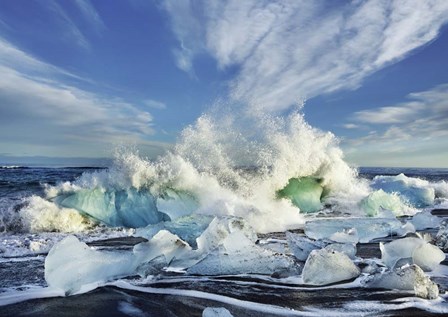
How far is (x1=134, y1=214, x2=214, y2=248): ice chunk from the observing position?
6.09 m

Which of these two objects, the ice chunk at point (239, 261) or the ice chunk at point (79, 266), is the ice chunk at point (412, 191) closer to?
the ice chunk at point (239, 261)

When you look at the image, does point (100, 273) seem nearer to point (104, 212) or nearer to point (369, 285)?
point (369, 285)

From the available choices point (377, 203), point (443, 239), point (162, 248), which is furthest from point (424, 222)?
point (162, 248)

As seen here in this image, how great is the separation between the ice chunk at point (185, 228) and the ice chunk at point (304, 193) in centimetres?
531

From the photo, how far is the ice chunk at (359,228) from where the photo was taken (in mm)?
6492

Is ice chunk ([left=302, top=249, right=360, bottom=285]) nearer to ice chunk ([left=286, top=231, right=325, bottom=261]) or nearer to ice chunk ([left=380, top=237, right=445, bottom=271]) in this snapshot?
ice chunk ([left=380, top=237, right=445, bottom=271])

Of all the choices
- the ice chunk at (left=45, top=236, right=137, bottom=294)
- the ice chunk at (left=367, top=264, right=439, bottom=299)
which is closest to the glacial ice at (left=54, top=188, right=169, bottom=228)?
the ice chunk at (left=45, top=236, right=137, bottom=294)

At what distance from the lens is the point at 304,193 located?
38.6ft

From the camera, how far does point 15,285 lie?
3852 mm

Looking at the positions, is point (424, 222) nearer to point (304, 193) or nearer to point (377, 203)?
point (377, 203)

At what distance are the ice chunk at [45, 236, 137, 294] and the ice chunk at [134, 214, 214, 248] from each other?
192cm

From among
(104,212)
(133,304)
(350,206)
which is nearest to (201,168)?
(104,212)

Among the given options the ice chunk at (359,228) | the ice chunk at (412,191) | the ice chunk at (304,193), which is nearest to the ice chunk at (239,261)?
the ice chunk at (359,228)

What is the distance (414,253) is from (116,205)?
658cm
